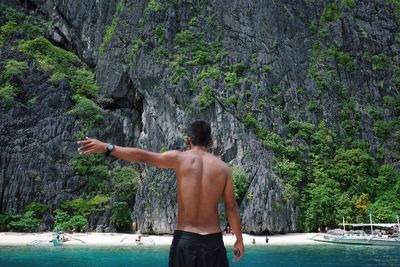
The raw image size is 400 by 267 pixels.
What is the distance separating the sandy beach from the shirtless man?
2871 cm

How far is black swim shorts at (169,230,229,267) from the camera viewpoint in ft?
10.8

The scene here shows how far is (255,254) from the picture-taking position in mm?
24594

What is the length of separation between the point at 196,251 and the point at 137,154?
35.9 inches

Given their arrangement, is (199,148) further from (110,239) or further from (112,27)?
(112,27)

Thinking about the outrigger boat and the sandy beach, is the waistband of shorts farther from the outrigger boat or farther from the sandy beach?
the outrigger boat

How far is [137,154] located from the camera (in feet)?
10.7

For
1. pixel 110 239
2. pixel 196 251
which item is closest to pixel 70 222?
pixel 110 239

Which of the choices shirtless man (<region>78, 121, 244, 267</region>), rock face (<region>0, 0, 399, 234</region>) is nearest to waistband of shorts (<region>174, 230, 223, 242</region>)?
shirtless man (<region>78, 121, 244, 267</region>)

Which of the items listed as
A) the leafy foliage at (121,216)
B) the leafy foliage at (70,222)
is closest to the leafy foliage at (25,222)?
the leafy foliage at (70,222)

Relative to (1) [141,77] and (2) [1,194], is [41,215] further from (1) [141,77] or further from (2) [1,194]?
(1) [141,77]

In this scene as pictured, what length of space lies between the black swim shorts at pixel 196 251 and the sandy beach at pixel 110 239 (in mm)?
28694

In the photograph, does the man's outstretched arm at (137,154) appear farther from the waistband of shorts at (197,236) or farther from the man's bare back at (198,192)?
the waistband of shorts at (197,236)

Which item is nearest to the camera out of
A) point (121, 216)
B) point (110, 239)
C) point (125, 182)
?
point (110, 239)

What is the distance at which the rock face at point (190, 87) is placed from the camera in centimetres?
3844
